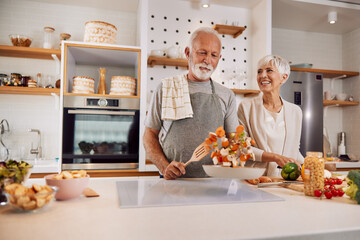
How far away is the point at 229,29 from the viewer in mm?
3195

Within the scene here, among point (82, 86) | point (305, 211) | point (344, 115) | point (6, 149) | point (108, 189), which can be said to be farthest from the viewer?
point (344, 115)

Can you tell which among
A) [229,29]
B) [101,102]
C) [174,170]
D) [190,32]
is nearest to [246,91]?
[229,29]

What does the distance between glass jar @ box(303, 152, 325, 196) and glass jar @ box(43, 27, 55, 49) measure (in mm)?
2765

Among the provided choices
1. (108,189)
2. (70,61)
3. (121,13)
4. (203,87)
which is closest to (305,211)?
(108,189)

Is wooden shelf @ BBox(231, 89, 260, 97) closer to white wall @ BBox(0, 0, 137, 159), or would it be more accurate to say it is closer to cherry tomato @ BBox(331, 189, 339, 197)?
white wall @ BBox(0, 0, 137, 159)

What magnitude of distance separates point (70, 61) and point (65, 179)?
2.22 metres

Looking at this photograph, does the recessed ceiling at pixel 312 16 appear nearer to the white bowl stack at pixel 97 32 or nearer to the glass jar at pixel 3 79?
the white bowl stack at pixel 97 32

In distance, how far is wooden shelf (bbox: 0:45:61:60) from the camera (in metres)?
2.87

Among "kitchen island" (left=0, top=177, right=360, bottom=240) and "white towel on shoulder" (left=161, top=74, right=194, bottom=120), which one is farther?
"white towel on shoulder" (left=161, top=74, right=194, bottom=120)

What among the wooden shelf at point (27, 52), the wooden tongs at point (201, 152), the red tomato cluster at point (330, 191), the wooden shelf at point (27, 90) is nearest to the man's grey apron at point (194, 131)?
the wooden tongs at point (201, 152)

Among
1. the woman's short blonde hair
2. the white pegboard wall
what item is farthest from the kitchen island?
the white pegboard wall

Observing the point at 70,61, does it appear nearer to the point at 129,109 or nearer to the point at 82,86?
the point at 82,86

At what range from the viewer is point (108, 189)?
122 centimetres

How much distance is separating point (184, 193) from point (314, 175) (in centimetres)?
54
